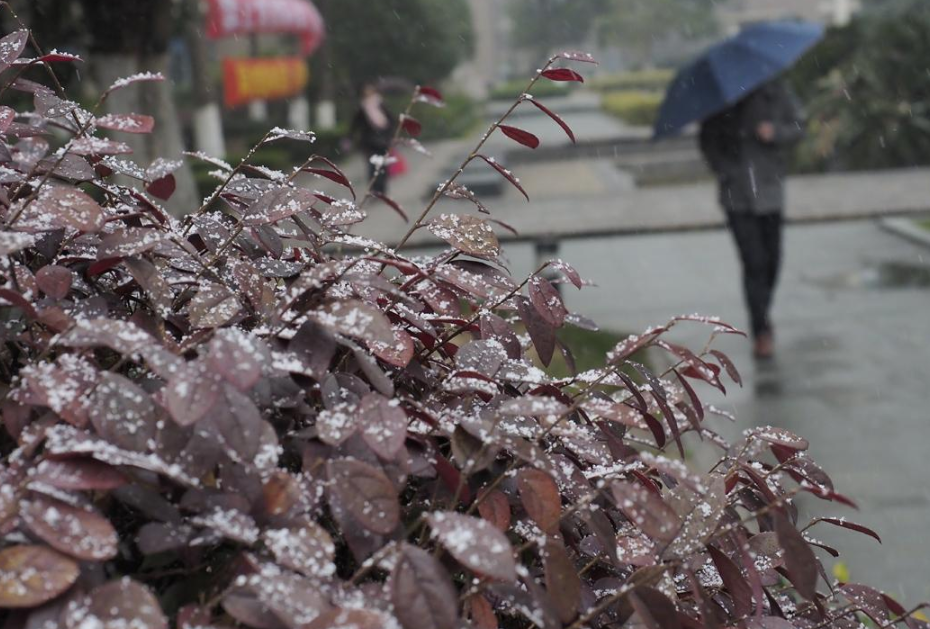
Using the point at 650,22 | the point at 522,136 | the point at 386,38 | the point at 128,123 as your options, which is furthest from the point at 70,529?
the point at 650,22

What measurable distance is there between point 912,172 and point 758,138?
824cm

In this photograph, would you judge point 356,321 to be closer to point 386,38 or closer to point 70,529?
point 70,529

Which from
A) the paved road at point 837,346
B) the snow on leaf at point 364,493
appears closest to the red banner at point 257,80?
the paved road at point 837,346

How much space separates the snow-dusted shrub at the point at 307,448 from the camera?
961 mm

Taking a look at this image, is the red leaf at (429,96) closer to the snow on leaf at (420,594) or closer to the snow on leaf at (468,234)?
the snow on leaf at (468,234)

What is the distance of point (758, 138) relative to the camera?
6.09 metres

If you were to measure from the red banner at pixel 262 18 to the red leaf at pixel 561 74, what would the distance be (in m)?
18.7

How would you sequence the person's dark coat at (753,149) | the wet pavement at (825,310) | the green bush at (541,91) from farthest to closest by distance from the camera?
the green bush at (541,91), the person's dark coat at (753,149), the wet pavement at (825,310)

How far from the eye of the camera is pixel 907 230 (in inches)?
401

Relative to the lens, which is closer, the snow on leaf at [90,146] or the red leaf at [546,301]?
the snow on leaf at [90,146]

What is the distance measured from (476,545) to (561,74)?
0.81 metres

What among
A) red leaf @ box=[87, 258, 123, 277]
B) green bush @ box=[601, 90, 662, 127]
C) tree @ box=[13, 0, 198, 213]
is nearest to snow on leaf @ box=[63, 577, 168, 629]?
red leaf @ box=[87, 258, 123, 277]

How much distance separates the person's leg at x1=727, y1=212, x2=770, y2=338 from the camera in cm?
608

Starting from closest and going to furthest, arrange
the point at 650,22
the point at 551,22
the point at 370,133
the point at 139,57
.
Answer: the point at 139,57, the point at 370,133, the point at 650,22, the point at 551,22
